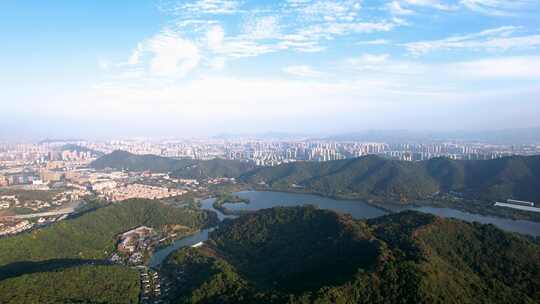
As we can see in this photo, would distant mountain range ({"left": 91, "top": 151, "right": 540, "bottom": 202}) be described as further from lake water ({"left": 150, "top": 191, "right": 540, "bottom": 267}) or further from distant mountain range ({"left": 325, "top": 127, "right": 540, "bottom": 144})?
distant mountain range ({"left": 325, "top": 127, "right": 540, "bottom": 144})

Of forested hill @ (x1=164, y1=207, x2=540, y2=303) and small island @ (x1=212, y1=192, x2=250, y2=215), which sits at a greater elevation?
forested hill @ (x1=164, y1=207, x2=540, y2=303)

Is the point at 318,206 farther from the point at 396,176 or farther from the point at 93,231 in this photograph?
the point at 93,231

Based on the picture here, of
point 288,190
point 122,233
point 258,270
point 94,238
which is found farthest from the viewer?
point 288,190

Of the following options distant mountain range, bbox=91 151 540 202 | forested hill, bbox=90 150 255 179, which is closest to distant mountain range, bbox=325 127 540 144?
distant mountain range, bbox=91 151 540 202

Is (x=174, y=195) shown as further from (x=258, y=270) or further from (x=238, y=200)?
(x=258, y=270)

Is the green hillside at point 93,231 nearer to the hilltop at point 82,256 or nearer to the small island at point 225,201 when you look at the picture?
the hilltop at point 82,256

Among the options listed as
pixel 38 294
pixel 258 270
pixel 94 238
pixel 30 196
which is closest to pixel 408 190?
pixel 258 270
